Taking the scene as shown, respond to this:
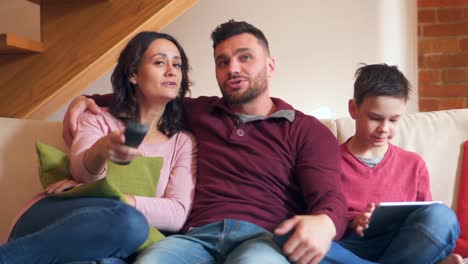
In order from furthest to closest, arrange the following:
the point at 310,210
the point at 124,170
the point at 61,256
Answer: the point at 124,170 < the point at 310,210 < the point at 61,256

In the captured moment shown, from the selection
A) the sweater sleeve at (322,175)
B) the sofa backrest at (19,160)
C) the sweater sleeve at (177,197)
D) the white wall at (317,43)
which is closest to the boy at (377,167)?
the sweater sleeve at (322,175)

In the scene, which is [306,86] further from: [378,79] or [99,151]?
[99,151]

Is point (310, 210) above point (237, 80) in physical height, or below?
below

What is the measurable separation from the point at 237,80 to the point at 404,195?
0.61 meters

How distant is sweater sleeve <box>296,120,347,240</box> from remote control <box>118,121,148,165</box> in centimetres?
50

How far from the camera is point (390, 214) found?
4.66 ft

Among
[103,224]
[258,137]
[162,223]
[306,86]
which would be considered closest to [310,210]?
[258,137]

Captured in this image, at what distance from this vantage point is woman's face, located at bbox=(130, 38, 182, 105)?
1.64m

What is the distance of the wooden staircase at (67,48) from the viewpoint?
1.96m

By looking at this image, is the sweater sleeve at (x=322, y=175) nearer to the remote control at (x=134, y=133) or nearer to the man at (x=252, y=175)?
the man at (x=252, y=175)

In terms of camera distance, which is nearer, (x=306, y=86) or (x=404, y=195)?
(x=404, y=195)

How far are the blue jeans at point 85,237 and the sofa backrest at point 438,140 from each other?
0.86 m

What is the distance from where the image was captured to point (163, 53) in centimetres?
167

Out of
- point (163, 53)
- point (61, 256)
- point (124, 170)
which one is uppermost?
point (163, 53)
